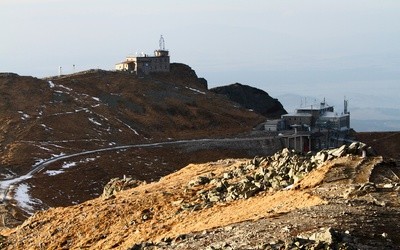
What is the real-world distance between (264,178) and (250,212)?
17.8 ft

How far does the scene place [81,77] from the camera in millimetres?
125312

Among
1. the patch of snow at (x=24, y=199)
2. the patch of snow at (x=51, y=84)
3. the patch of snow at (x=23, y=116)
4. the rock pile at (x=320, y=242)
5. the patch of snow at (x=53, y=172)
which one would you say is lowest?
the patch of snow at (x=24, y=199)

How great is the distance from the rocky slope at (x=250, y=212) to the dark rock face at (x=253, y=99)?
96559 mm

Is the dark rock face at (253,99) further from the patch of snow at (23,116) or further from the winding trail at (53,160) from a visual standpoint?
the patch of snow at (23,116)

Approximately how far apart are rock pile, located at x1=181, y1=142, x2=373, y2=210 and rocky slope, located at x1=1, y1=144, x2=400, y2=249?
5 centimetres

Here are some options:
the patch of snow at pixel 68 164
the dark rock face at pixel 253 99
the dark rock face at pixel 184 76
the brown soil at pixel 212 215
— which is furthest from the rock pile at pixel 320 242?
the dark rock face at pixel 253 99

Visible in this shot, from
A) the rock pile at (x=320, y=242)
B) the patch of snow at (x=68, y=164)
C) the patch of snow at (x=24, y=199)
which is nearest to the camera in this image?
the rock pile at (x=320, y=242)

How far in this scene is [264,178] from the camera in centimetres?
3238

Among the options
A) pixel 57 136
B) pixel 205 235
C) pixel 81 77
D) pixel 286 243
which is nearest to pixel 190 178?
pixel 205 235

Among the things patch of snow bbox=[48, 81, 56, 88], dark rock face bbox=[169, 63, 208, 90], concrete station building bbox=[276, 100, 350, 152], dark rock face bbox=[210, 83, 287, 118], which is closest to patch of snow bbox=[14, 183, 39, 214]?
concrete station building bbox=[276, 100, 350, 152]

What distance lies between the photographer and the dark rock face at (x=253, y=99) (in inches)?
5364

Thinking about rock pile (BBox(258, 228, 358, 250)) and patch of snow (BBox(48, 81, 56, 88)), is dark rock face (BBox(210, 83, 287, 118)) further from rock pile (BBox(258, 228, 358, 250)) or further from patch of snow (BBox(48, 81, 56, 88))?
rock pile (BBox(258, 228, 358, 250))

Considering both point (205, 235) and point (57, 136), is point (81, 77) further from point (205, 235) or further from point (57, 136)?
point (205, 235)

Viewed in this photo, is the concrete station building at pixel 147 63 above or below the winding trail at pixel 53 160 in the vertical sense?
above
